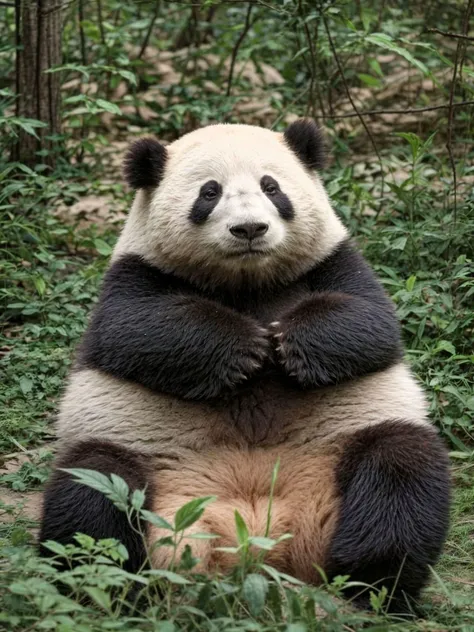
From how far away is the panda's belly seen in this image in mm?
4988

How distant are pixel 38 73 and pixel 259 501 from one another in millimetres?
5017

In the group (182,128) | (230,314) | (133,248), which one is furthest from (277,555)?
(182,128)

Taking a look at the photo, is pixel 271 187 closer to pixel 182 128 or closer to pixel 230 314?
pixel 230 314

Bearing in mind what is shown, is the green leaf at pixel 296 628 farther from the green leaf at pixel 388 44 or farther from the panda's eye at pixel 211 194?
the green leaf at pixel 388 44

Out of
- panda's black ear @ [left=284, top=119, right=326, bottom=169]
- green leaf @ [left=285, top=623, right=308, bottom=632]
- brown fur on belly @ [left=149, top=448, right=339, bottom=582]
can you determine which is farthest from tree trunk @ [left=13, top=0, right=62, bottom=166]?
green leaf @ [left=285, top=623, right=308, bottom=632]

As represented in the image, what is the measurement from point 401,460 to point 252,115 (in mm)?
6183

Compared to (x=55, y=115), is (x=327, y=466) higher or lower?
lower

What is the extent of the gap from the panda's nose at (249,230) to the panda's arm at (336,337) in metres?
Answer: 0.47

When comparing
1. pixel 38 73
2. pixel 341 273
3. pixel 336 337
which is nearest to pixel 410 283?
pixel 341 273

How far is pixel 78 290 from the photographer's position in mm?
7457

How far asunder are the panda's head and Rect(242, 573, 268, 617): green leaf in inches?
76.4

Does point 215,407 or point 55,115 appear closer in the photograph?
point 215,407

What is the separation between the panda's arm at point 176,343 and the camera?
4969mm

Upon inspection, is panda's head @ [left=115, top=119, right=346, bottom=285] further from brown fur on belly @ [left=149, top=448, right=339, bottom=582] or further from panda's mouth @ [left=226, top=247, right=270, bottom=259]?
brown fur on belly @ [left=149, top=448, right=339, bottom=582]
